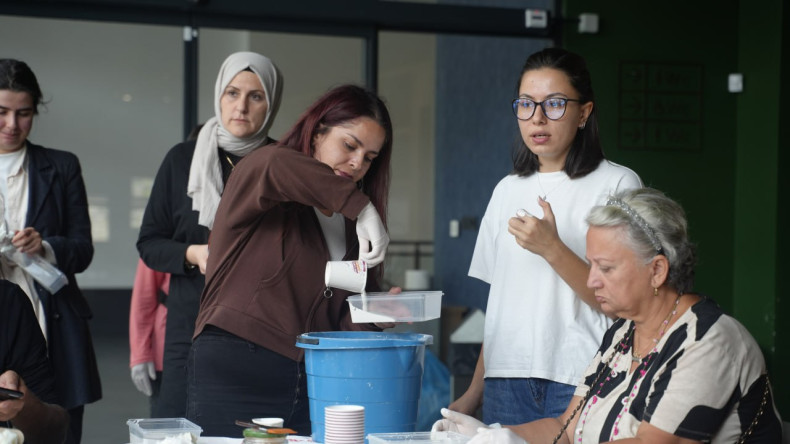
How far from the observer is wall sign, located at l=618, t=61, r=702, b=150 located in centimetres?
535

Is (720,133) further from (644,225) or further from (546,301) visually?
(644,225)

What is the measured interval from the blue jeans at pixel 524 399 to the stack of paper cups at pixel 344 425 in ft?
1.94

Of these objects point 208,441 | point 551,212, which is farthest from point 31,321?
point 551,212

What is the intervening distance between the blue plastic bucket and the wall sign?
3.78 metres

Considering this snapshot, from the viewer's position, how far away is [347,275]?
1986 mm

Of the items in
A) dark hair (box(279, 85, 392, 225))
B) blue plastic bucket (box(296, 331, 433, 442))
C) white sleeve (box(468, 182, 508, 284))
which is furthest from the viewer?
white sleeve (box(468, 182, 508, 284))

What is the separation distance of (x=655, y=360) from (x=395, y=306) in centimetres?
56

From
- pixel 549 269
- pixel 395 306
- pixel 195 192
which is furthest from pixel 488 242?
pixel 195 192

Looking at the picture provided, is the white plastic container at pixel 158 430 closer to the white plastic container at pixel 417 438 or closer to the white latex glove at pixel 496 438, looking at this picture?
the white plastic container at pixel 417 438

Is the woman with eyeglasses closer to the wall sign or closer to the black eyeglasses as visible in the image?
the black eyeglasses

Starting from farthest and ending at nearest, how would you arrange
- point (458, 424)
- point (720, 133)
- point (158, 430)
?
point (720, 133)
point (458, 424)
point (158, 430)

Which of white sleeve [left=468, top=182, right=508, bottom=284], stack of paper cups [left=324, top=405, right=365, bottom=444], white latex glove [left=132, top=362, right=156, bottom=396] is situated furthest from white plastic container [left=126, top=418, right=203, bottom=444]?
white latex glove [left=132, top=362, right=156, bottom=396]

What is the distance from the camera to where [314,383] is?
6.21 ft

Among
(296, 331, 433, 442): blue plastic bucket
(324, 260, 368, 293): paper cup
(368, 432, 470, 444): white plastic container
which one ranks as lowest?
(368, 432, 470, 444): white plastic container
